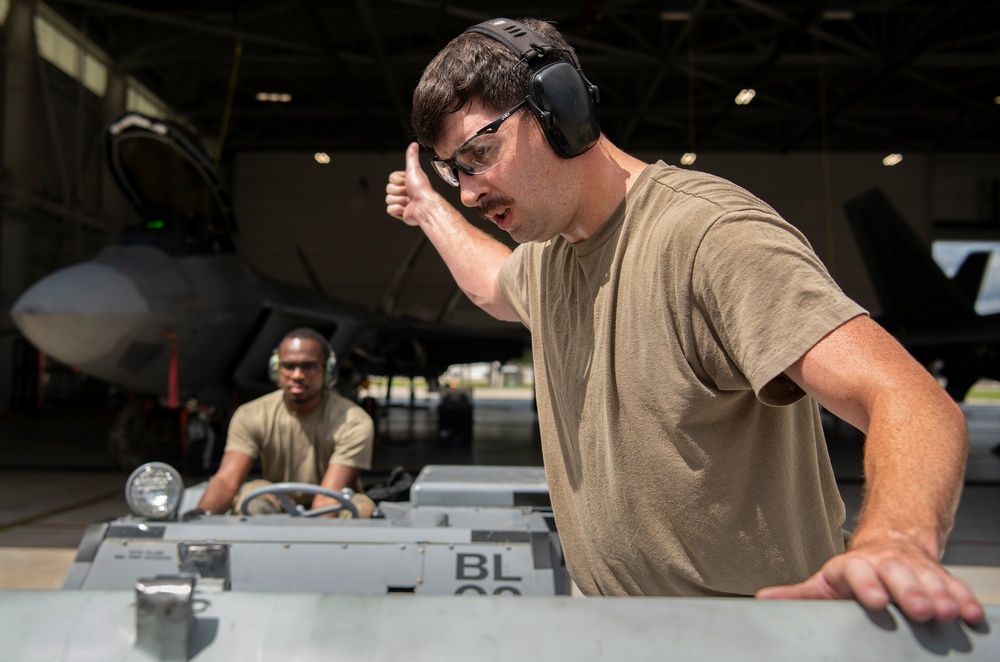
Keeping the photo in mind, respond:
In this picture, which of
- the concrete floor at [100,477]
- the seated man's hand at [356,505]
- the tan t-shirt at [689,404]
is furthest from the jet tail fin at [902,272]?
the tan t-shirt at [689,404]

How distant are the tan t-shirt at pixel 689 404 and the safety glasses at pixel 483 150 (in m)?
0.24

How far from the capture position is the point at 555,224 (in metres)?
1.35

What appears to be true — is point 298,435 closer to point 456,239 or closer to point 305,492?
point 305,492

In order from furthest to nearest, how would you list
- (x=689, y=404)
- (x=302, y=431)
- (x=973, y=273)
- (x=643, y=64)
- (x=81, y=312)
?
(x=973, y=273) < (x=643, y=64) < (x=81, y=312) < (x=302, y=431) < (x=689, y=404)

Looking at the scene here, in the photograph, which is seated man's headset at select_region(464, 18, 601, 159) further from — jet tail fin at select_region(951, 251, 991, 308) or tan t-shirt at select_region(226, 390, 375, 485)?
jet tail fin at select_region(951, 251, 991, 308)

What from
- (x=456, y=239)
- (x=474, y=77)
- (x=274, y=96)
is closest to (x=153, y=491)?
(x=456, y=239)

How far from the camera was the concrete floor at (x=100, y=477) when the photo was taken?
5.21 m

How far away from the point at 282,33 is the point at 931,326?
1392 cm

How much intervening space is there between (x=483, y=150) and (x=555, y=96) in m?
0.15

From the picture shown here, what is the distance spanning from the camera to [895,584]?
69 cm

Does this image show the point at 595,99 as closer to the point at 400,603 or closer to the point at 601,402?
the point at 601,402

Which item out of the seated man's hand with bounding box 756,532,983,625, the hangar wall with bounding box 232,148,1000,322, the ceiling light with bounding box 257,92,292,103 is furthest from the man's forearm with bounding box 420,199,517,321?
the hangar wall with bounding box 232,148,1000,322

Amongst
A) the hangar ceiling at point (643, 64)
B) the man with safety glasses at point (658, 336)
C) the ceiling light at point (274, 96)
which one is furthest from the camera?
the ceiling light at point (274, 96)

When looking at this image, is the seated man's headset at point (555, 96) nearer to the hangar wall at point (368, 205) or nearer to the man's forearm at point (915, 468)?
the man's forearm at point (915, 468)
